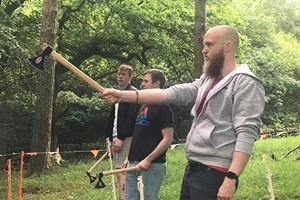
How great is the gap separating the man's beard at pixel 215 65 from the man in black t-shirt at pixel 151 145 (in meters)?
1.38

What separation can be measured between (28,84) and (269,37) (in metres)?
15.3

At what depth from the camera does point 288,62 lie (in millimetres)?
24500

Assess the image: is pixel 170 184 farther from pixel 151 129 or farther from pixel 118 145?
pixel 151 129

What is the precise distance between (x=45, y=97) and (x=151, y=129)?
6.71 metres

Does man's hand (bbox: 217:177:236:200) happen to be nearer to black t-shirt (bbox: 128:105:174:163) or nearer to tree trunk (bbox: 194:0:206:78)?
black t-shirt (bbox: 128:105:174:163)

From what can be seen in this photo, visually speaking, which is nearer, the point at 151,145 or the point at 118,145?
the point at 151,145

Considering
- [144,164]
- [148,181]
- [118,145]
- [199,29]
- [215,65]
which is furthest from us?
[199,29]

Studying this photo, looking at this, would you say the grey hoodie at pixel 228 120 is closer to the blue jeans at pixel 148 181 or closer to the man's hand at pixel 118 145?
the blue jeans at pixel 148 181

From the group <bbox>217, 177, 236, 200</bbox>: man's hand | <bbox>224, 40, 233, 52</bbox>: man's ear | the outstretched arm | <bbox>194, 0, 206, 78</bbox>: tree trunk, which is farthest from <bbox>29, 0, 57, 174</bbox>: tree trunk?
<bbox>217, 177, 236, 200</bbox>: man's hand

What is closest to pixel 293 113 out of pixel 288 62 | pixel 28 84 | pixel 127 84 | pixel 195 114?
pixel 288 62

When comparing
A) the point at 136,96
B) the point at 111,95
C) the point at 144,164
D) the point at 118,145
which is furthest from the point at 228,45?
the point at 118,145


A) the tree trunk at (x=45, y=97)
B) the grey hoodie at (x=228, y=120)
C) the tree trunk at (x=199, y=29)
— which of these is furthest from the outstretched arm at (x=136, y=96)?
the tree trunk at (x=45, y=97)

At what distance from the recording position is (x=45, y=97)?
10.7 metres

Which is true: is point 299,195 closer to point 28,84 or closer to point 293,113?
point 28,84
